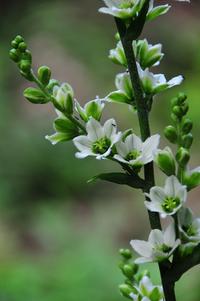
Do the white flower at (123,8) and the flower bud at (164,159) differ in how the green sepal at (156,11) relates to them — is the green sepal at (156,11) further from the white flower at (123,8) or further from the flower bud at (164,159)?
the flower bud at (164,159)

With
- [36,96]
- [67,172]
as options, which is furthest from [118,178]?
[67,172]

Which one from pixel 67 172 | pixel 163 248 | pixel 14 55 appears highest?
pixel 14 55

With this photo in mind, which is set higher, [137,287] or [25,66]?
[25,66]

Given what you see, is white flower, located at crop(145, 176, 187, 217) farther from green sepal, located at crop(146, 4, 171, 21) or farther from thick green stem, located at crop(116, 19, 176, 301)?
green sepal, located at crop(146, 4, 171, 21)

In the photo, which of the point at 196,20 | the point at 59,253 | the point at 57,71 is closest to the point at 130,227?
the point at 59,253

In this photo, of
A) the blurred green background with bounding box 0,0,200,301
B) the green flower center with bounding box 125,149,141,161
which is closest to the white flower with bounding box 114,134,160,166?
the green flower center with bounding box 125,149,141,161

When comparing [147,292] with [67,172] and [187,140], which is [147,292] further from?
[67,172]
